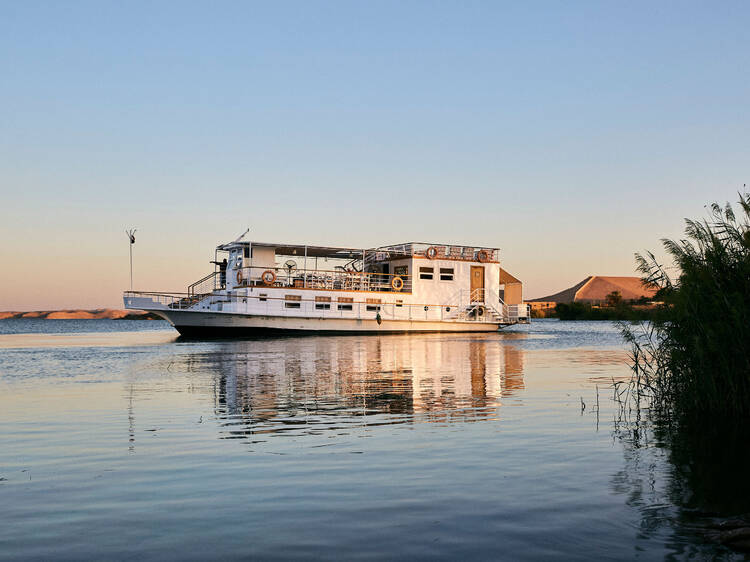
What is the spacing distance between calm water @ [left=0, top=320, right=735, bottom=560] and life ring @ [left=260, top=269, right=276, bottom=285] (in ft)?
102

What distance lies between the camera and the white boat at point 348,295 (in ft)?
152

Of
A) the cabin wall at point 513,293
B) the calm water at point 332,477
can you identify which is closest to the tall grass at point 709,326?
the calm water at point 332,477

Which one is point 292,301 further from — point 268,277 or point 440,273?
point 440,273

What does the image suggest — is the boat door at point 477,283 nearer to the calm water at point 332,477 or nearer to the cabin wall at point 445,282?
the cabin wall at point 445,282

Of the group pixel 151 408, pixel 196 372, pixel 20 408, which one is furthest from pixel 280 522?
pixel 196 372

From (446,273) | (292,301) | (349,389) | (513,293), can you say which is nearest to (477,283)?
(446,273)

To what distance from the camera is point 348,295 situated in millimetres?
50156

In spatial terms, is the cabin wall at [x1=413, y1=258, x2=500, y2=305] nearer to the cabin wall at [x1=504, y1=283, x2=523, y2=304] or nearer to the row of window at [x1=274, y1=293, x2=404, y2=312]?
the row of window at [x1=274, y1=293, x2=404, y2=312]

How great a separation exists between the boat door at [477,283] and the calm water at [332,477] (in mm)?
41006

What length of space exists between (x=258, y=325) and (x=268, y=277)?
354 cm

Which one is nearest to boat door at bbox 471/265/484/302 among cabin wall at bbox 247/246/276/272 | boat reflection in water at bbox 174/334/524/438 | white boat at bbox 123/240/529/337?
white boat at bbox 123/240/529/337

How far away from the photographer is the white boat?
46312 millimetres

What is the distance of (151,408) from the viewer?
1323 cm

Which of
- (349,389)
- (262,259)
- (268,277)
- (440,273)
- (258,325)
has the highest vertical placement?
(262,259)
